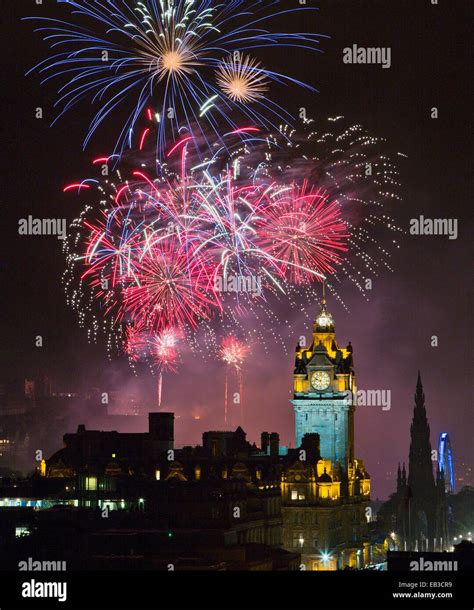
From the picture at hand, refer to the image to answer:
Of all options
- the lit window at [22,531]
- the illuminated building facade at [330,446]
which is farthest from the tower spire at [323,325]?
the lit window at [22,531]

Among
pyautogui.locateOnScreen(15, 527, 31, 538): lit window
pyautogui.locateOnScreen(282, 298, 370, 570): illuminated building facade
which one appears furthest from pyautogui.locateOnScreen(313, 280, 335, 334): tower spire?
pyautogui.locateOnScreen(15, 527, 31, 538): lit window

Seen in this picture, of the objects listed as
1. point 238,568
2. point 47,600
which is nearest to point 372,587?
point 47,600

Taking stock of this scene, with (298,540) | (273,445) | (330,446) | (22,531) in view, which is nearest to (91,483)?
(298,540)

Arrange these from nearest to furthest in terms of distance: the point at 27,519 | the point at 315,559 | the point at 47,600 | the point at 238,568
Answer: the point at 47,600 < the point at 238,568 < the point at 27,519 < the point at 315,559

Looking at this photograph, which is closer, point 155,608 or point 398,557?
point 155,608

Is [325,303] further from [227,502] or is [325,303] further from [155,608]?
[155,608]

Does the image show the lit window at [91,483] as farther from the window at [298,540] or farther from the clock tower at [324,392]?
the clock tower at [324,392]

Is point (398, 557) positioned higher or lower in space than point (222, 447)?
lower
